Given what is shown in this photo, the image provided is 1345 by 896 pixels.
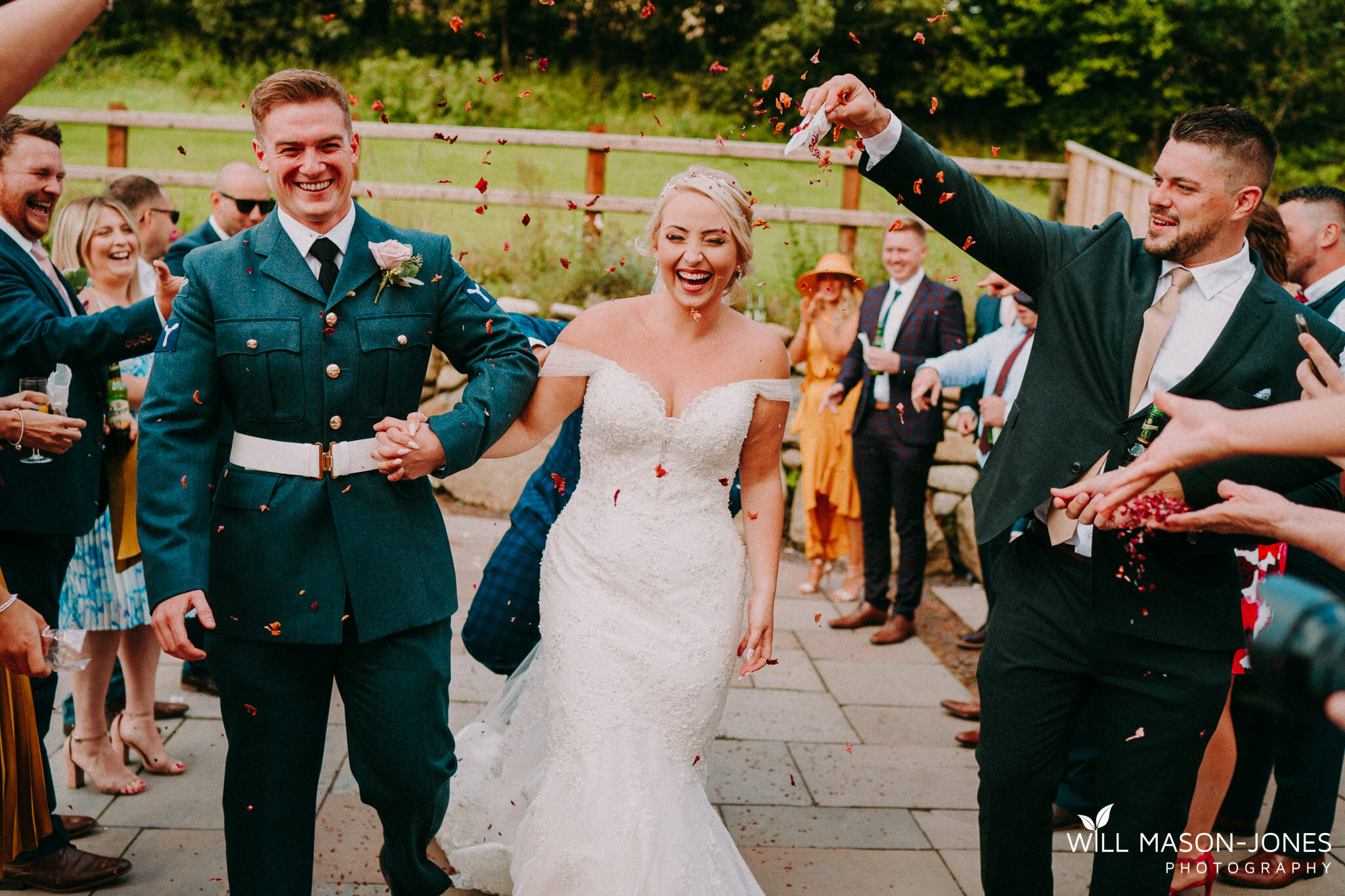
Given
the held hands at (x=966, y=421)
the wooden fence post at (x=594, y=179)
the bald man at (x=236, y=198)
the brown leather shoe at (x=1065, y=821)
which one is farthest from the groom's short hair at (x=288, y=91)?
the wooden fence post at (x=594, y=179)

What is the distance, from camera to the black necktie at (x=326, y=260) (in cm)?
284

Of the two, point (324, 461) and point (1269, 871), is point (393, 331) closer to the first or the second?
point (324, 461)

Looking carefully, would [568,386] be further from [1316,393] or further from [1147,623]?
[1316,393]

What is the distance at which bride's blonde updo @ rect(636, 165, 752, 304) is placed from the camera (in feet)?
10.8

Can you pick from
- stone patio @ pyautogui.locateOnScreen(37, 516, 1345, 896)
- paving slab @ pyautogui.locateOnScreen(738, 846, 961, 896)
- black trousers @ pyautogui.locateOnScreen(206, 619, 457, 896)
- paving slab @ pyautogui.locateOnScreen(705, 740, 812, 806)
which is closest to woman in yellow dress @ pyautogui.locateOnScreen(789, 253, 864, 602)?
stone patio @ pyautogui.locateOnScreen(37, 516, 1345, 896)

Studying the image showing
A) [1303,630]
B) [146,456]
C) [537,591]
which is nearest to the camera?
[1303,630]

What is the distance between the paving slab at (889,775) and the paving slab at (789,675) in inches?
28.0

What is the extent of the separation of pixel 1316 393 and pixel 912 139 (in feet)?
4.13

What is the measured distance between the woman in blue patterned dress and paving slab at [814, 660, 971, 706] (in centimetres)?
331

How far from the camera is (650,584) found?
319 cm

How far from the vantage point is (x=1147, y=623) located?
9.35 ft

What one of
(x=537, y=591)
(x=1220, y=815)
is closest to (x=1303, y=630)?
(x=537, y=591)

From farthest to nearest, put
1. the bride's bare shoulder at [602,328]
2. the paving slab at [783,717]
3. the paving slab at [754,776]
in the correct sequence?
the paving slab at [783,717]
the paving slab at [754,776]
the bride's bare shoulder at [602,328]

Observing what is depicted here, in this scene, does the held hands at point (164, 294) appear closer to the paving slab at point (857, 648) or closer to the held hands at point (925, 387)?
the held hands at point (925, 387)
